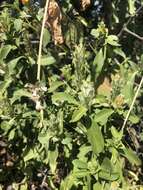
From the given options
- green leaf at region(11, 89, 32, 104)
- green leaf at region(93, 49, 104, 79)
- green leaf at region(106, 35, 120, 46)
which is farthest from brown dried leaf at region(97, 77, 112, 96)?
green leaf at region(11, 89, 32, 104)

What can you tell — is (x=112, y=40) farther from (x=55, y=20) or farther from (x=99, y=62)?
(x=55, y=20)

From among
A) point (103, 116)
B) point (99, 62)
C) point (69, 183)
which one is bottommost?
point (69, 183)

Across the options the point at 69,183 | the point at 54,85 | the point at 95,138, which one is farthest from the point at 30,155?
the point at 95,138

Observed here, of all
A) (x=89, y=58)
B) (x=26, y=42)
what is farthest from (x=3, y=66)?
(x=89, y=58)

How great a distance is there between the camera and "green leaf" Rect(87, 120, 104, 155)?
221cm

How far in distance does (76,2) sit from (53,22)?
39 cm

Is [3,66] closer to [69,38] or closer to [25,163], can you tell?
[69,38]

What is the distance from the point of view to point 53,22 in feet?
7.80

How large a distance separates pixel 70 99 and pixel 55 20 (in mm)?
344

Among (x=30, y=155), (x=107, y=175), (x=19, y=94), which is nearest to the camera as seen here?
(x=107, y=175)

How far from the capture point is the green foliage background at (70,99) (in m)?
2.31

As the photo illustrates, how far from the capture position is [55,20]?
7.79 ft

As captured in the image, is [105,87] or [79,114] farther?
[105,87]

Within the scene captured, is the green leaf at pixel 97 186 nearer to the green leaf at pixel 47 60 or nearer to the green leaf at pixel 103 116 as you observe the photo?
the green leaf at pixel 103 116
